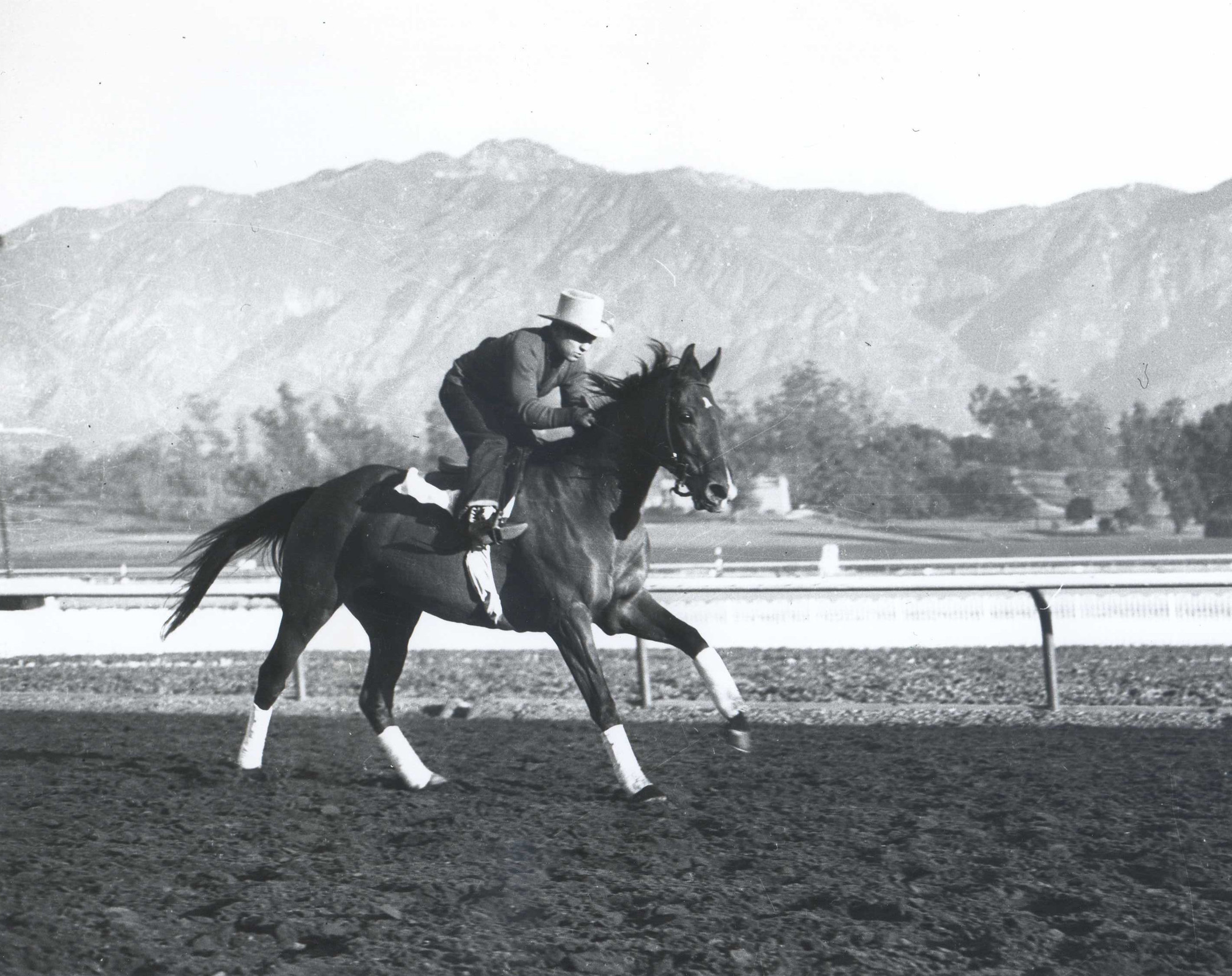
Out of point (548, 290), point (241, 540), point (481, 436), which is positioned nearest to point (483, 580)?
point (481, 436)

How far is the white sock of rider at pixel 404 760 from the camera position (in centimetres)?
586

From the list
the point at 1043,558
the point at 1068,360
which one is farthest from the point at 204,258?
the point at 1068,360

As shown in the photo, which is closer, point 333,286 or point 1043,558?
point 1043,558

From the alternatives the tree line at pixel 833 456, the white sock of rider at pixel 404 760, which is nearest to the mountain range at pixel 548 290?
the tree line at pixel 833 456

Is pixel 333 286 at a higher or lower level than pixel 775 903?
higher

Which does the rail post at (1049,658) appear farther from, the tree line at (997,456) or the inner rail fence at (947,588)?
the tree line at (997,456)

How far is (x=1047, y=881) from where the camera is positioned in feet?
12.6

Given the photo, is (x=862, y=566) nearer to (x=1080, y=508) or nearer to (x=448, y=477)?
(x=1080, y=508)

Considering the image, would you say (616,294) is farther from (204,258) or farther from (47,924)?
(47,924)

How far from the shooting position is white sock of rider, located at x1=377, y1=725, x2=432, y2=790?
5.86 m

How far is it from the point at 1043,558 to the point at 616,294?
3555 cm

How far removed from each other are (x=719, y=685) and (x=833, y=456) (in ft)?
50.8

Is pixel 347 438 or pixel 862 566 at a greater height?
pixel 347 438

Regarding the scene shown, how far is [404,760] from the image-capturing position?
19.3ft
